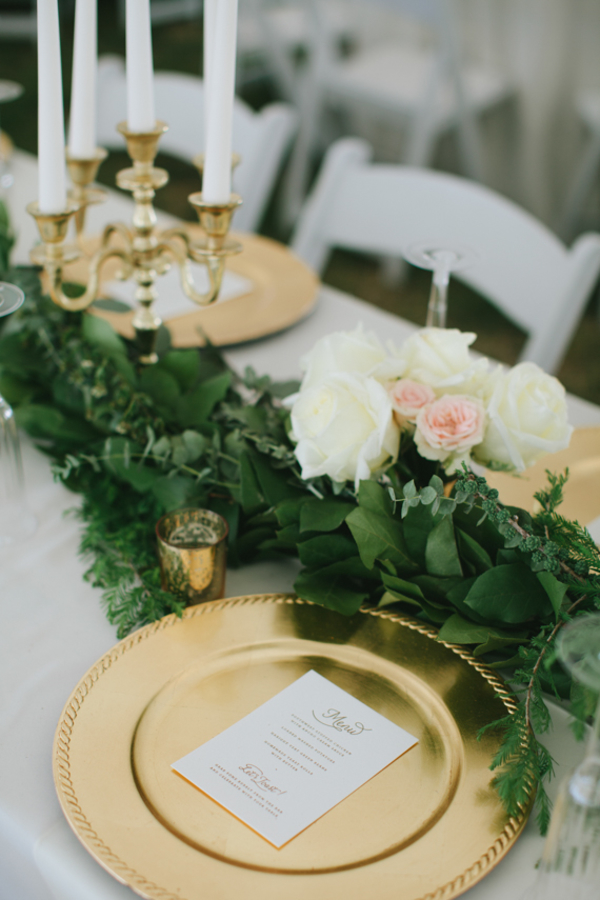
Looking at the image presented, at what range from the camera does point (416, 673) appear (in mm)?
681

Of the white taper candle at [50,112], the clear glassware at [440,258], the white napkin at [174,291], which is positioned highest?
the white taper candle at [50,112]

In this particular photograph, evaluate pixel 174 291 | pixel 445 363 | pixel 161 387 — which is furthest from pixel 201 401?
pixel 174 291

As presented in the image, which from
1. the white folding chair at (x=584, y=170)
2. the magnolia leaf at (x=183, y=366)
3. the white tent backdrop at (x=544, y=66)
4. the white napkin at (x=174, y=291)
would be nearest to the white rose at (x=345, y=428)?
the magnolia leaf at (x=183, y=366)

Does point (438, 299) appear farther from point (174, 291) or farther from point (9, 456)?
point (174, 291)

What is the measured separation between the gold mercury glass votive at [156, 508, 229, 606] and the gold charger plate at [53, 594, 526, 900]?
2 cm

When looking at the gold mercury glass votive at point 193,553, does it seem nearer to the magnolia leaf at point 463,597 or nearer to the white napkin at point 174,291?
the magnolia leaf at point 463,597

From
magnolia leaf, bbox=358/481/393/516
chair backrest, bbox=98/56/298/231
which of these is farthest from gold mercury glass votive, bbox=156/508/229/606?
chair backrest, bbox=98/56/298/231

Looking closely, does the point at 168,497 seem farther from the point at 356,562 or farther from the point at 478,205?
the point at 478,205

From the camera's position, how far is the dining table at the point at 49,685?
0.56 metres

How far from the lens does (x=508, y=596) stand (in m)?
0.67

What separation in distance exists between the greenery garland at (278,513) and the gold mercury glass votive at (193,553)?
0.07 ft

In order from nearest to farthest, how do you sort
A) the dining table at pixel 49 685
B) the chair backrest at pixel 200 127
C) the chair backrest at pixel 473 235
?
1. the dining table at pixel 49 685
2. the chair backrest at pixel 473 235
3. the chair backrest at pixel 200 127

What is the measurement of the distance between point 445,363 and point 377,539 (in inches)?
6.8

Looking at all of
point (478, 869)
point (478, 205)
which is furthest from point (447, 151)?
point (478, 869)
